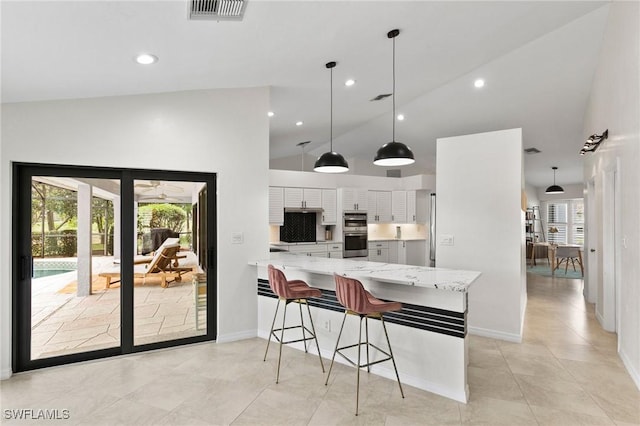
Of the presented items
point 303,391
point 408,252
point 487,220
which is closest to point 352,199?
point 408,252

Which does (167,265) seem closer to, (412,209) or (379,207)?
(379,207)

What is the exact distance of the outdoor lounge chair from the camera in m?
3.97

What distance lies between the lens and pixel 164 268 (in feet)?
13.6

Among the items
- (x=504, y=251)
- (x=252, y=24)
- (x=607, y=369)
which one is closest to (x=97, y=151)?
(x=252, y=24)

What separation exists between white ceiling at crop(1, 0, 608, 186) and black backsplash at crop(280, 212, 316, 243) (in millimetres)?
1677

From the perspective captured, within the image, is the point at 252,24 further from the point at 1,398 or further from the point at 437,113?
the point at 437,113

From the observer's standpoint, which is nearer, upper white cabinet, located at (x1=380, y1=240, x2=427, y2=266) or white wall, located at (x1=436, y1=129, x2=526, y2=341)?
white wall, located at (x1=436, y1=129, x2=526, y2=341)

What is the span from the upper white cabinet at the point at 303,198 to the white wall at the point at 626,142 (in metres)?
4.62

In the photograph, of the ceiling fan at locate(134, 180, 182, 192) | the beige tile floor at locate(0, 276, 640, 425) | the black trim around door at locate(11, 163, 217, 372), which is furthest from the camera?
the ceiling fan at locate(134, 180, 182, 192)

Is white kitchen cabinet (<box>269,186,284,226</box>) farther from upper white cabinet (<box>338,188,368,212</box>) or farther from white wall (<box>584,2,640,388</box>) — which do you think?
white wall (<box>584,2,640,388</box>)

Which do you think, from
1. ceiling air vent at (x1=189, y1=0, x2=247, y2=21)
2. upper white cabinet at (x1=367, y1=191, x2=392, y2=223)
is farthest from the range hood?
ceiling air vent at (x1=189, y1=0, x2=247, y2=21)

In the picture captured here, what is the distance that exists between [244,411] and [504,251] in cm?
339

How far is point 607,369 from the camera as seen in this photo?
349 centimetres

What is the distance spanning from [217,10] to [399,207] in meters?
6.31
